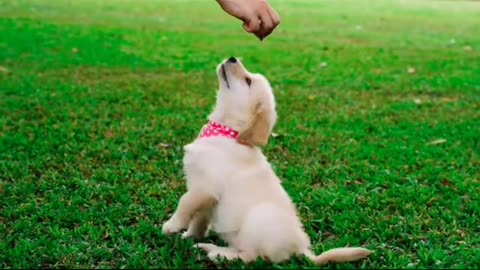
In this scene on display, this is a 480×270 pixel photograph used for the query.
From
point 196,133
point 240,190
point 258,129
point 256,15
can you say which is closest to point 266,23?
point 256,15

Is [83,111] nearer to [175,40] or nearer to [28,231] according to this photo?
[28,231]

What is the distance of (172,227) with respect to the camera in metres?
3.68

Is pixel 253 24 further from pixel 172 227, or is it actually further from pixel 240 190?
pixel 172 227

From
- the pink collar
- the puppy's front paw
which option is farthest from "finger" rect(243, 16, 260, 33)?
the puppy's front paw

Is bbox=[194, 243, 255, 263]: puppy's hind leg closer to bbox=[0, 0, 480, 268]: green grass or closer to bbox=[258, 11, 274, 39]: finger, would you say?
bbox=[0, 0, 480, 268]: green grass

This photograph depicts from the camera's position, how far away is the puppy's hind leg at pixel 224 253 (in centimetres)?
335

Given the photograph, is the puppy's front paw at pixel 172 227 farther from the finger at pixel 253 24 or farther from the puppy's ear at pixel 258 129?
the finger at pixel 253 24

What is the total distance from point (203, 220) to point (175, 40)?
911 cm

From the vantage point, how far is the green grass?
3805mm

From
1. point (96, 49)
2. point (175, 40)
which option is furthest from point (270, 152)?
point (175, 40)

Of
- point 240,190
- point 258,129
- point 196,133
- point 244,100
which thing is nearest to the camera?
point 240,190

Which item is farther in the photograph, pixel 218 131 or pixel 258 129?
pixel 218 131

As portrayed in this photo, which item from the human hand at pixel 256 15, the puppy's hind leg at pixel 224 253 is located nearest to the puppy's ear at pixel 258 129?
the human hand at pixel 256 15

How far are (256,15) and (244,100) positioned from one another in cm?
46
